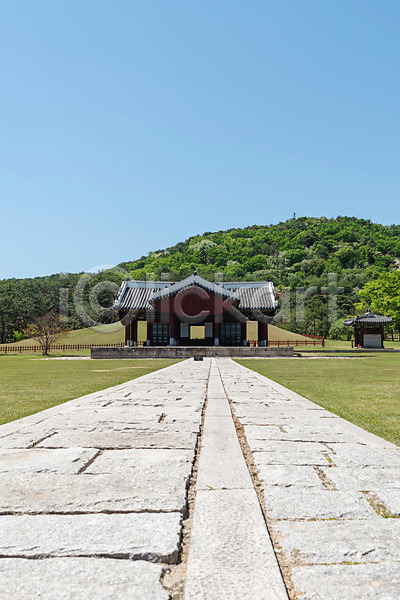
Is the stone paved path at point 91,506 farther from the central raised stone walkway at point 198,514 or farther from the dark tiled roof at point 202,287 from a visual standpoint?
the dark tiled roof at point 202,287

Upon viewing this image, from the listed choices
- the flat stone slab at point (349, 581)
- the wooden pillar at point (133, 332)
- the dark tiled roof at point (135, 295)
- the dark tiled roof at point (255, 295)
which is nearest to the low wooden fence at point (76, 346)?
the dark tiled roof at point (255, 295)

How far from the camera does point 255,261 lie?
317 ft

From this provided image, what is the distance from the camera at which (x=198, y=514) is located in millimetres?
2271

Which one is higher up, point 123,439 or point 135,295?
point 135,295

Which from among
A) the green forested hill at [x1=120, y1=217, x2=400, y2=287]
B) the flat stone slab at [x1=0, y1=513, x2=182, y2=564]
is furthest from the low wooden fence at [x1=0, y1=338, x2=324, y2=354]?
the flat stone slab at [x1=0, y1=513, x2=182, y2=564]

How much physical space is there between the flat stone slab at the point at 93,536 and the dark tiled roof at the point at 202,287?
100.0ft

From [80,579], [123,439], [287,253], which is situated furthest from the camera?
[287,253]

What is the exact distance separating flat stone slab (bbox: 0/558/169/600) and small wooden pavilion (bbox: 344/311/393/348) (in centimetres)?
3931

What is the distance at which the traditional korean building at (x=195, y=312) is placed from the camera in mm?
32906

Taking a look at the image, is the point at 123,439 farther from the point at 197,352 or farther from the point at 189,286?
the point at 189,286

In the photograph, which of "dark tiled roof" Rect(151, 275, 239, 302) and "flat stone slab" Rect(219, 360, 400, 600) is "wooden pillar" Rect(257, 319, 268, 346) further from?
"flat stone slab" Rect(219, 360, 400, 600)

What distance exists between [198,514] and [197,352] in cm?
2643

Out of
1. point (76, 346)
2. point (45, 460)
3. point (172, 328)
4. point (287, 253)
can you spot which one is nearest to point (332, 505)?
point (45, 460)

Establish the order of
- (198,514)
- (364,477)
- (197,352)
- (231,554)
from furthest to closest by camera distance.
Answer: (197,352)
(364,477)
(198,514)
(231,554)
